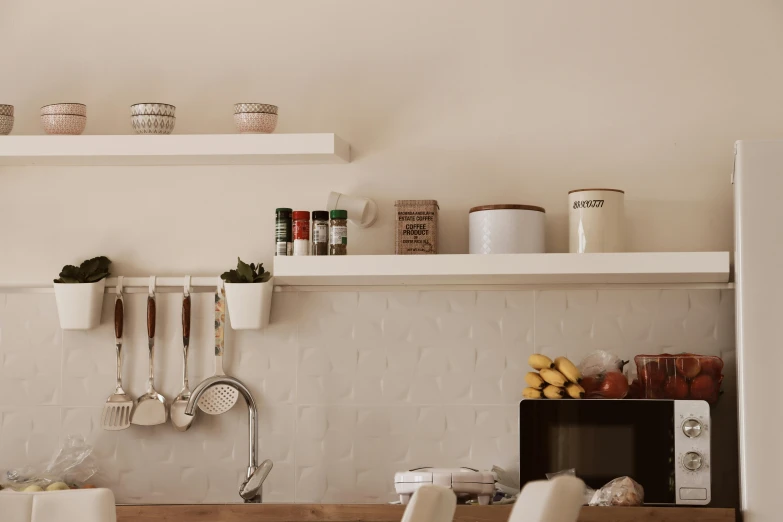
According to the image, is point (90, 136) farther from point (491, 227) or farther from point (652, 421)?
point (652, 421)

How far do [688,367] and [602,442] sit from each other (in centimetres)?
29

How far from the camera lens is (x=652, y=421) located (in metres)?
2.32

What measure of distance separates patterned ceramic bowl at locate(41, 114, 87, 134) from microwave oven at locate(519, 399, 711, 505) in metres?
1.41

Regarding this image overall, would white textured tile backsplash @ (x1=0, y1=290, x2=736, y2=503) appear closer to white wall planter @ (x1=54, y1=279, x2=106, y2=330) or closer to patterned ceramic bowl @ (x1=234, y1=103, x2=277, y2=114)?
white wall planter @ (x1=54, y1=279, x2=106, y2=330)

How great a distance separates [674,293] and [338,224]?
934 millimetres

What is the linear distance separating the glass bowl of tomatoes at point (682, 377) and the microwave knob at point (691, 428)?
3.9 inches

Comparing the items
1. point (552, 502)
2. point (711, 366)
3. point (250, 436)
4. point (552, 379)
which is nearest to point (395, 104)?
point (552, 379)

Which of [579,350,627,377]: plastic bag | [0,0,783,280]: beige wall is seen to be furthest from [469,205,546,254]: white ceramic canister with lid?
[579,350,627,377]: plastic bag

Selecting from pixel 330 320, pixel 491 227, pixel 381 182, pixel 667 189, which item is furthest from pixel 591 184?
pixel 330 320

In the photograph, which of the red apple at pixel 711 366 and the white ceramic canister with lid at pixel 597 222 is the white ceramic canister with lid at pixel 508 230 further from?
the red apple at pixel 711 366

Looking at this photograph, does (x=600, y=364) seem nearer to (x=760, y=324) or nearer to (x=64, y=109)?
(x=760, y=324)

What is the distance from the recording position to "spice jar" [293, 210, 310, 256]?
2570 mm

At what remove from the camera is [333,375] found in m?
2.71

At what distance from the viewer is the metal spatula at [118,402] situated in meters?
2.68
